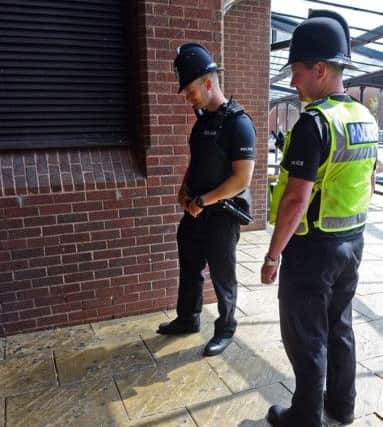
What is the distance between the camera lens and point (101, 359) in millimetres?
2939

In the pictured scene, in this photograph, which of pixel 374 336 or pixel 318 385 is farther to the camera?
pixel 374 336

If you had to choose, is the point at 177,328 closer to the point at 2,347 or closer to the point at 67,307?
the point at 67,307

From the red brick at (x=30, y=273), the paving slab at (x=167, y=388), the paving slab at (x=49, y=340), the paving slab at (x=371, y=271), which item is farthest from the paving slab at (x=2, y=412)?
the paving slab at (x=371, y=271)

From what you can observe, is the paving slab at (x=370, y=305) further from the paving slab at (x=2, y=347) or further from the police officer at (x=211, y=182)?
the paving slab at (x=2, y=347)

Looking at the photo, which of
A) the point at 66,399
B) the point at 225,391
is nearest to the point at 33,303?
the point at 66,399

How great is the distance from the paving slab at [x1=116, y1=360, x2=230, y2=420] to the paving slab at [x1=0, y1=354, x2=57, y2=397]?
1.62 ft

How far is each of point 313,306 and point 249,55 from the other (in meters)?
4.95

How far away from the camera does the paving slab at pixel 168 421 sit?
2.28 metres

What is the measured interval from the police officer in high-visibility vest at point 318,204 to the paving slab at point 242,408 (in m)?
0.22

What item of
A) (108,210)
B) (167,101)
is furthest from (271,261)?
(167,101)

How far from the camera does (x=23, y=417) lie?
2.36m

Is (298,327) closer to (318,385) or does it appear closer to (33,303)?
(318,385)

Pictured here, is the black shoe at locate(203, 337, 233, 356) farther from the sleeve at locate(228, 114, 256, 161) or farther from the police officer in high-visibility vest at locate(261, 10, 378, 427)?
the sleeve at locate(228, 114, 256, 161)

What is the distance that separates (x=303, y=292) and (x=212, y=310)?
1.80 meters
